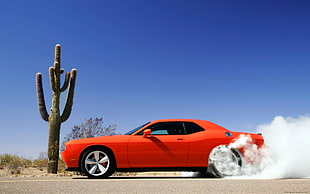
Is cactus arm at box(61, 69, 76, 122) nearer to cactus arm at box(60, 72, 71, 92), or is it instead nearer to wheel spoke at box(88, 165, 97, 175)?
cactus arm at box(60, 72, 71, 92)

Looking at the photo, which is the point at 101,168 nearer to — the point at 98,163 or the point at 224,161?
the point at 98,163

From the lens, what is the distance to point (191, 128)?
7.94 metres

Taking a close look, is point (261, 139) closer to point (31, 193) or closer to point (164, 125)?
point (164, 125)

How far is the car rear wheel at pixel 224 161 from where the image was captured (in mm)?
7562

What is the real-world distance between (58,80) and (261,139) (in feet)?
28.8

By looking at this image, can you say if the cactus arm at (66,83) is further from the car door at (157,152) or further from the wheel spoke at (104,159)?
the car door at (157,152)

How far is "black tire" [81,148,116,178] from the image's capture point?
7.60 m

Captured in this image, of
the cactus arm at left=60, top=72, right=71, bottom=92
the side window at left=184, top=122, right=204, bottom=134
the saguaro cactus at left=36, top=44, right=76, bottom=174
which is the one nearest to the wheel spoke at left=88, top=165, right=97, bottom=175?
the side window at left=184, top=122, right=204, bottom=134

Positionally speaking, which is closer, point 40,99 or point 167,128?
point 167,128

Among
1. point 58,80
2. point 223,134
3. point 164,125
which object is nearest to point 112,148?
point 164,125

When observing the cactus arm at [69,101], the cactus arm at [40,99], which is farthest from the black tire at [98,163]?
the cactus arm at [40,99]

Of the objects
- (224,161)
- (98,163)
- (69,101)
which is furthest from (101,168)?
(69,101)

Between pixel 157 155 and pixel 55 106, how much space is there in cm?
692

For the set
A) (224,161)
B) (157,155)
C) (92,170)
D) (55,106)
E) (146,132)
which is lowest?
(92,170)
